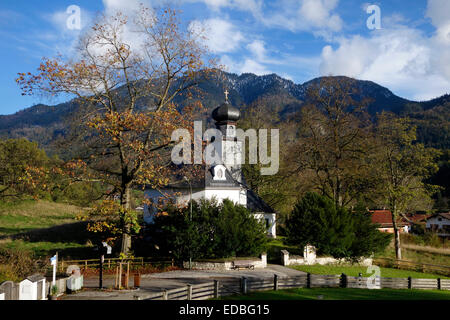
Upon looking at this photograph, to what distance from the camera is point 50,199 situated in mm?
70375

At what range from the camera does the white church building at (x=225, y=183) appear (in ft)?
117

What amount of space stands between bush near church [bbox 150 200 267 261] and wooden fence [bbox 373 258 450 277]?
38.9ft

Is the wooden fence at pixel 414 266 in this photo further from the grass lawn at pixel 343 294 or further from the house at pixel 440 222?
the house at pixel 440 222

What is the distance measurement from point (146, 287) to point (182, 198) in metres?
15.0

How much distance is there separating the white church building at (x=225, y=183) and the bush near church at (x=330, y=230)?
4.76 metres

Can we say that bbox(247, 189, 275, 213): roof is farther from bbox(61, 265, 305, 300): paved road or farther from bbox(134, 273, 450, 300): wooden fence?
bbox(134, 273, 450, 300): wooden fence

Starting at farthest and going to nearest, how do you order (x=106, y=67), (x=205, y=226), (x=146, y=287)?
(x=205, y=226)
(x=106, y=67)
(x=146, y=287)

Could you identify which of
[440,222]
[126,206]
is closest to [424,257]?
[126,206]

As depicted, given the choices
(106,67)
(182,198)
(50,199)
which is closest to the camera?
(106,67)

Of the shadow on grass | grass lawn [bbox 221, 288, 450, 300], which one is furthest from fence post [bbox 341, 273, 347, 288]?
the shadow on grass

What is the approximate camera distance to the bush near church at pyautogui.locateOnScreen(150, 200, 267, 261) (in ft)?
87.8

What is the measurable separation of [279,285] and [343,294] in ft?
10.7

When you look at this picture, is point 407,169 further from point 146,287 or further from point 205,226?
point 146,287
